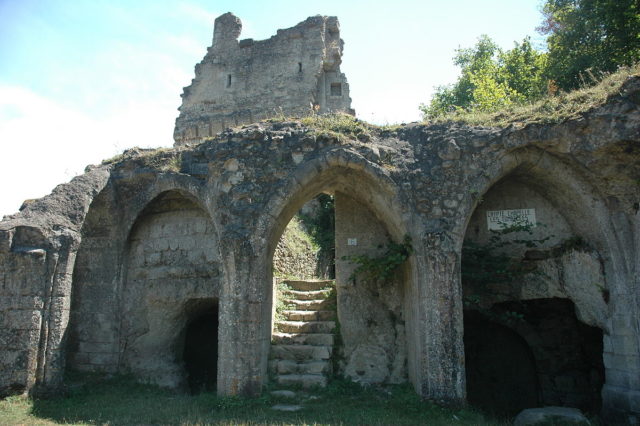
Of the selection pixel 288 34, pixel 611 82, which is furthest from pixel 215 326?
pixel 288 34

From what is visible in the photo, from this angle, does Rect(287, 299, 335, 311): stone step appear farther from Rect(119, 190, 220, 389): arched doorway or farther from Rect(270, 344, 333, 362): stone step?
Rect(119, 190, 220, 389): arched doorway

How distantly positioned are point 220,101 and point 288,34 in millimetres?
3802

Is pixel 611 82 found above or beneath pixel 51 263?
above

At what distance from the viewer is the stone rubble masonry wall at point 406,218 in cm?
663

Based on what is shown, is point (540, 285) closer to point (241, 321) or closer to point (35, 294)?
point (241, 321)

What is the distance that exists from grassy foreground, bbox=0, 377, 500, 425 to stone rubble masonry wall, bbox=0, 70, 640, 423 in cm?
29

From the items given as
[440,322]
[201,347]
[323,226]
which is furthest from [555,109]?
[323,226]

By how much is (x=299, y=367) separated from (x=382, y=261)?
2081 millimetres

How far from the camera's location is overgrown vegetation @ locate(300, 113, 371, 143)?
7367 mm

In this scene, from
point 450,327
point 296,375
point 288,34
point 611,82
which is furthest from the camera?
point 288,34

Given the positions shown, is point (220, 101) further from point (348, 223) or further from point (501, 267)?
point (501, 267)

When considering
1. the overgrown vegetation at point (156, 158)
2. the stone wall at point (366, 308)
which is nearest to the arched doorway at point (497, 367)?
the stone wall at point (366, 308)

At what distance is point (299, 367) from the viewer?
762 cm

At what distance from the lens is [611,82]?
23.0 feet
